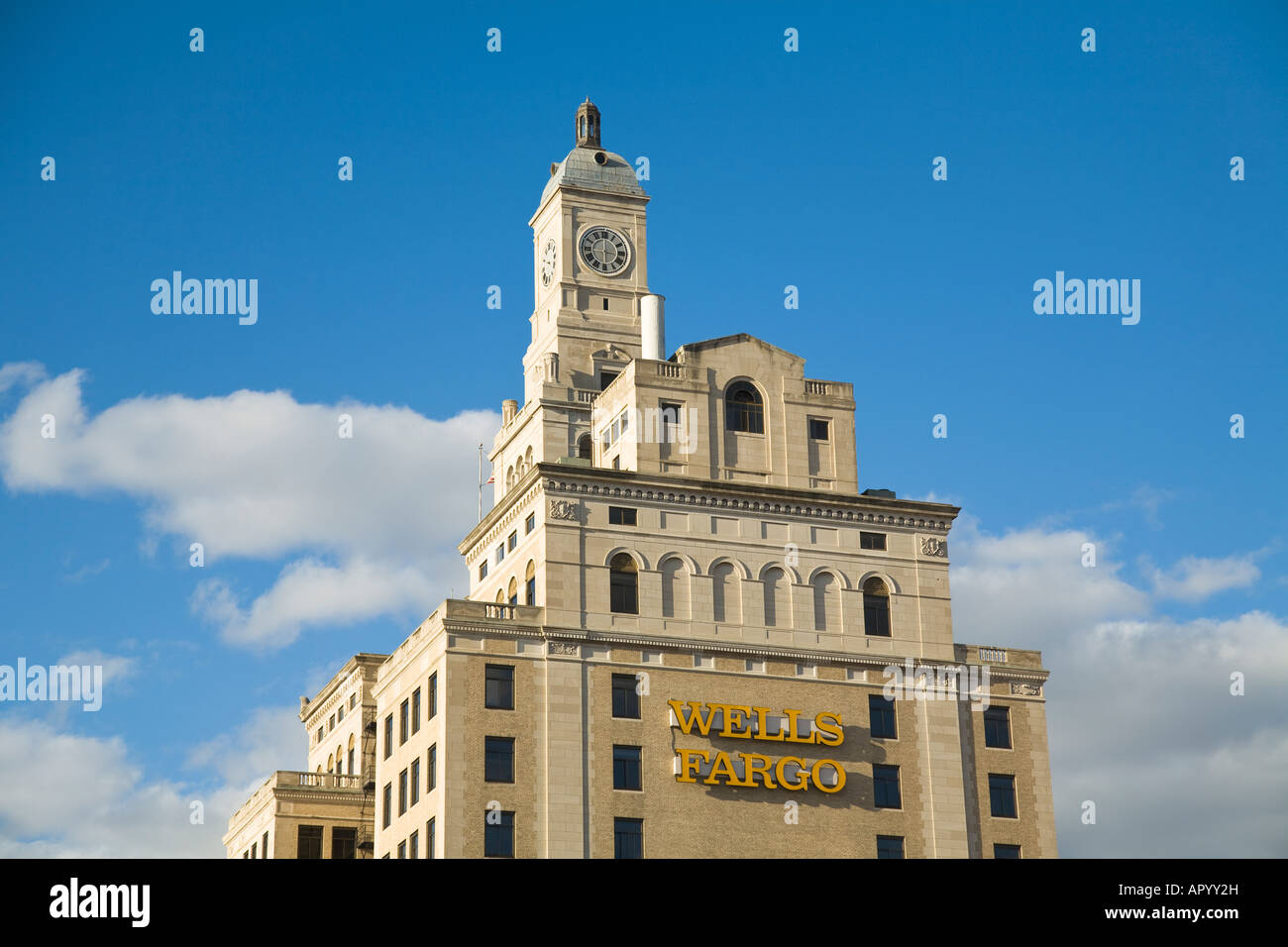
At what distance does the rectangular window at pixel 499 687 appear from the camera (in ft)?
305

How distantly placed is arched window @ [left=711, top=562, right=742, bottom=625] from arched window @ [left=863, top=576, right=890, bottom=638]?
6.99 metres

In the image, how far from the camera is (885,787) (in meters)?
98.0

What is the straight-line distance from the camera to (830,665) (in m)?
99.4

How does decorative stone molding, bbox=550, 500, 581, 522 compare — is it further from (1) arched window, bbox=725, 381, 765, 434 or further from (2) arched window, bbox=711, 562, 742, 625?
(1) arched window, bbox=725, 381, 765, 434

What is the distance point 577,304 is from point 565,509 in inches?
1147

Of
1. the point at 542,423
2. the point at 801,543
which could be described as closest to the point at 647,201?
the point at 542,423

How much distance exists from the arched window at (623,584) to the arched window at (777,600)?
23.1ft

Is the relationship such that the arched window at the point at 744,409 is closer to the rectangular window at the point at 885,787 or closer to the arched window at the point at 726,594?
the arched window at the point at 726,594

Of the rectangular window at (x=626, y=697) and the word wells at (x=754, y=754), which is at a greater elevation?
the rectangular window at (x=626, y=697)

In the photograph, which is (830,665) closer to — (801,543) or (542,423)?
(801,543)

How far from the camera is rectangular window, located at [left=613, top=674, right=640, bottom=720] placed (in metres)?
94.9

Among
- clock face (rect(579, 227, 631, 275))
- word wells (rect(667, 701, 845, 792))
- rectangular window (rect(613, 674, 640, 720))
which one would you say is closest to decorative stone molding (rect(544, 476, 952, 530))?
rectangular window (rect(613, 674, 640, 720))
